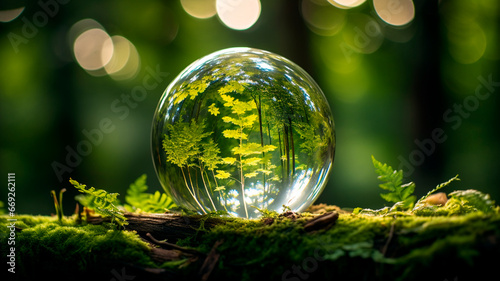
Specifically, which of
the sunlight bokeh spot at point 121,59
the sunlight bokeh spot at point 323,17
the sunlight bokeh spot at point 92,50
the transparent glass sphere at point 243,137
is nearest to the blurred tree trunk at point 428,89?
the sunlight bokeh spot at point 323,17

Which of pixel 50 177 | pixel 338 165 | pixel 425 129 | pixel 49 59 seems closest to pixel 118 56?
pixel 49 59

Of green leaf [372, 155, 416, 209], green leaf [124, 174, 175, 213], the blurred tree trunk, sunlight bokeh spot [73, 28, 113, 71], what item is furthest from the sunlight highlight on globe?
green leaf [372, 155, 416, 209]

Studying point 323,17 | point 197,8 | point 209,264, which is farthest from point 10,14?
point 209,264

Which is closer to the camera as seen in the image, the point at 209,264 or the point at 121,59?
the point at 209,264

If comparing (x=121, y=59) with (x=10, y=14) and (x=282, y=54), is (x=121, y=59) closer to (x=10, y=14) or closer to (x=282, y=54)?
(x=10, y=14)

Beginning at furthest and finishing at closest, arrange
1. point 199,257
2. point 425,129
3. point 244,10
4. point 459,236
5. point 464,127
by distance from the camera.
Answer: point 244,10, point 464,127, point 425,129, point 199,257, point 459,236

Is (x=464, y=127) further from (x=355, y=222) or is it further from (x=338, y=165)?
(x=355, y=222)
